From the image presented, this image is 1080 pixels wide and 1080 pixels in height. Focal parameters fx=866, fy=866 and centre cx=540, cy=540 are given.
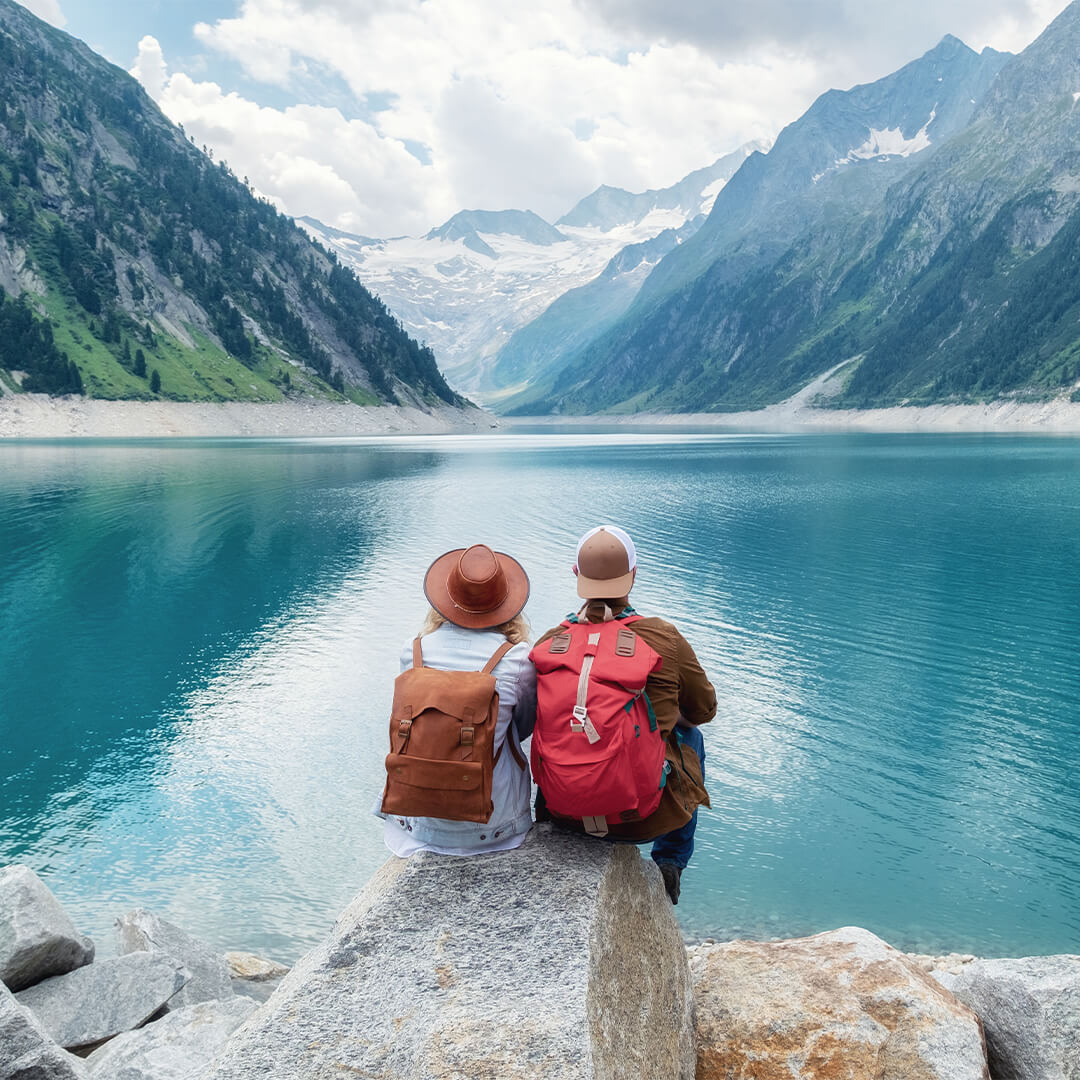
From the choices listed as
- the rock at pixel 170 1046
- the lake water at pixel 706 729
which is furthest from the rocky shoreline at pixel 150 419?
the rock at pixel 170 1046

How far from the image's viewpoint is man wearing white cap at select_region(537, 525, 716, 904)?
6430mm

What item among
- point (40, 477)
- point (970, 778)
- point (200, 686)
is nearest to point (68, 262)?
point (40, 477)

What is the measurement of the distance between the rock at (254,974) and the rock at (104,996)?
1779 millimetres

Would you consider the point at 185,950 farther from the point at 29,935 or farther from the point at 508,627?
the point at 508,627

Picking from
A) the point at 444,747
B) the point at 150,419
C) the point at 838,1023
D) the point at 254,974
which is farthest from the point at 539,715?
the point at 150,419

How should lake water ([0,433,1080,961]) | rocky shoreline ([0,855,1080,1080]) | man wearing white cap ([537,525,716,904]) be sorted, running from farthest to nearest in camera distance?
lake water ([0,433,1080,961]) < man wearing white cap ([537,525,716,904]) < rocky shoreline ([0,855,1080,1080])

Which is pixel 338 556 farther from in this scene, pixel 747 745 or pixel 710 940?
pixel 710 940

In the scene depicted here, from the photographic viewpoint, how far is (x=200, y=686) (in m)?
25.2

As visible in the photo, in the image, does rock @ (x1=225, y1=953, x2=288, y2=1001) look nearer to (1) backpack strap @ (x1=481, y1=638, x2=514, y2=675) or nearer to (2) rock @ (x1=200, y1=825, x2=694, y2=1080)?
(2) rock @ (x1=200, y1=825, x2=694, y2=1080)

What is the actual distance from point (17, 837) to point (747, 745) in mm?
15322

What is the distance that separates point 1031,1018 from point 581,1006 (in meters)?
4.01

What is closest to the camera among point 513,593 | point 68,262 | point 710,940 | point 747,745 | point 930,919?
point 513,593

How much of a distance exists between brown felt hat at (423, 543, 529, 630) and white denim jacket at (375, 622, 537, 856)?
0.45ft

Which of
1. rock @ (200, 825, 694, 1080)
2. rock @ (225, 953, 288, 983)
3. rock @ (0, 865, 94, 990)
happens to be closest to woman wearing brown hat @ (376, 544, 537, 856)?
rock @ (200, 825, 694, 1080)
